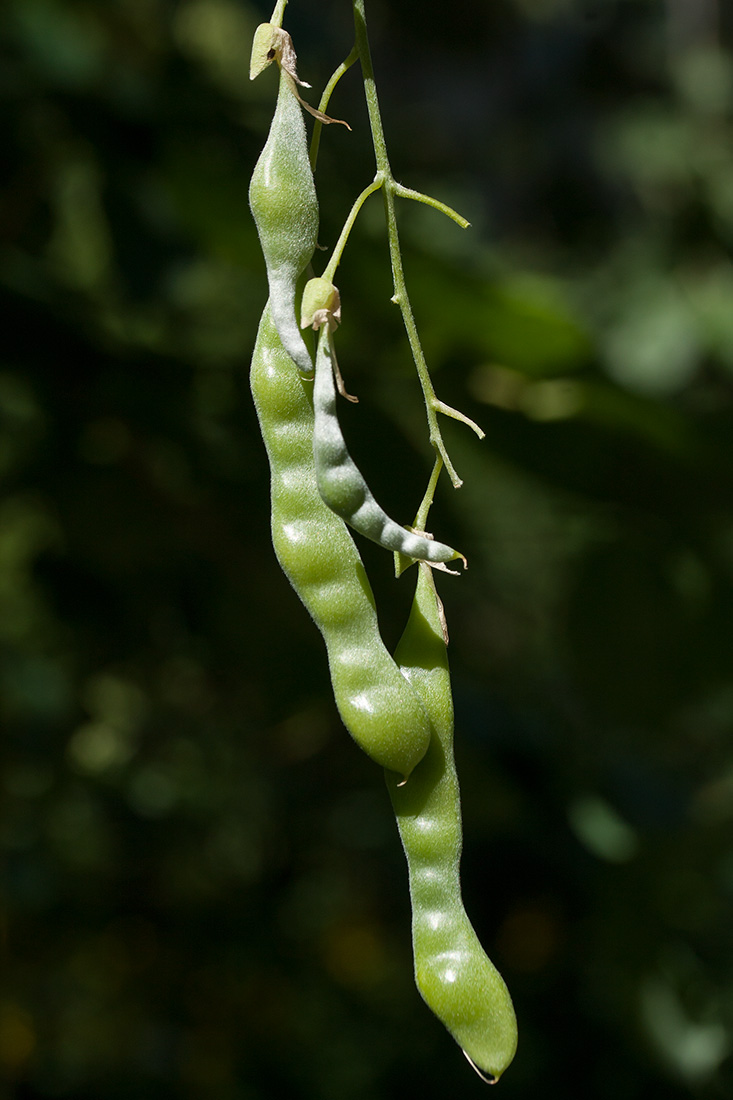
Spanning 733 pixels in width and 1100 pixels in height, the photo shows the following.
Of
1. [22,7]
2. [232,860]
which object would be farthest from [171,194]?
[232,860]

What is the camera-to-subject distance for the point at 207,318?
3441 mm

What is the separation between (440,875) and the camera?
3.50 feet

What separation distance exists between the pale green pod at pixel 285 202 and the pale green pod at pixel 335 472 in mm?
64

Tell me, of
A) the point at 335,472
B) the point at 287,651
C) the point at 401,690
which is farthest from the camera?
the point at 287,651

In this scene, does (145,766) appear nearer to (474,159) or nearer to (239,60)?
(239,60)

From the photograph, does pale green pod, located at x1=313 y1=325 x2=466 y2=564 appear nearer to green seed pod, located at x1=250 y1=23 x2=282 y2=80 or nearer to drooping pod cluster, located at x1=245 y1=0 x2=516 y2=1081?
drooping pod cluster, located at x1=245 y1=0 x2=516 y2=1081

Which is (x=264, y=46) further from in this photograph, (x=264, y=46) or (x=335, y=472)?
(x=335, y=472)

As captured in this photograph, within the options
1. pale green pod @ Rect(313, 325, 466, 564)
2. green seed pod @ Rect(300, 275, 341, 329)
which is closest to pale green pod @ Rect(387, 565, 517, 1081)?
pale green pod @ Rect(313, 325, 466, 564)

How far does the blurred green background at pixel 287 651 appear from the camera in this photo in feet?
6.87

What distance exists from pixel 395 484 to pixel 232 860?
2.07 meters

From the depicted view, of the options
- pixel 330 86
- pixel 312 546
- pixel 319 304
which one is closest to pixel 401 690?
pixel 312 546

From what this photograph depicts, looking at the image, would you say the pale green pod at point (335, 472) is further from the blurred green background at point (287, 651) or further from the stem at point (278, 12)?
the blurred green background at point (287, 651)

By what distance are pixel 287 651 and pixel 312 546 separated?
46.0 inches

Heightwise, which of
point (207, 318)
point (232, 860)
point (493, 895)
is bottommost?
point (232, 860)
